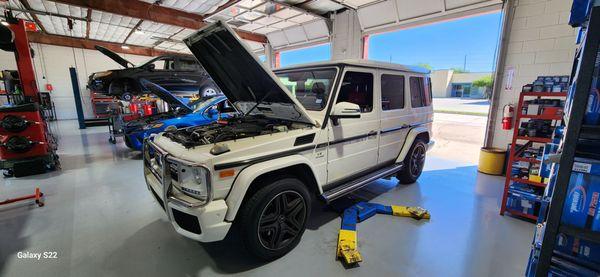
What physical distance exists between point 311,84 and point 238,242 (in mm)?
1804

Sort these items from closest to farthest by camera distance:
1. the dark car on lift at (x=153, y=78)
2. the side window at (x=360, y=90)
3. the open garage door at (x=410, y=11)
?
the side window at (x=360, y=90) < the open garage door at (x=410, y=11) < the dark car on lift at (x=153, y=78)

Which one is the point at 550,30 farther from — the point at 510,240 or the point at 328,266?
the point at 328,266

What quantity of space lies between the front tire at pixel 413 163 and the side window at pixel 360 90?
1.26m

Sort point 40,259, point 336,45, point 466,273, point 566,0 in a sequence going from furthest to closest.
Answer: point 336,45
point 566,0
point 40,259
point 466,273

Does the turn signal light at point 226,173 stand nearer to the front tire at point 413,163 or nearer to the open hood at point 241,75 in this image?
the open hood at point 241,75

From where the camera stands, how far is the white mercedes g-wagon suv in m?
1.78

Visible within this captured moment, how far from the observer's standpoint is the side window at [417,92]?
3614 millimetres

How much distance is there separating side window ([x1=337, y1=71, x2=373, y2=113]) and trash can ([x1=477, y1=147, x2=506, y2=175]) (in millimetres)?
3026

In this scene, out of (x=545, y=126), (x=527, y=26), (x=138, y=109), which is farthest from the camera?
(x=138, y=109)

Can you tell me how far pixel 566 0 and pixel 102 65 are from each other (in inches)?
709

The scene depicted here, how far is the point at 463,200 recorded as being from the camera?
3371 mm

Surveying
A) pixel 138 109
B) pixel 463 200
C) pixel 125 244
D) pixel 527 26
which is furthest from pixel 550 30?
pixel 138 109

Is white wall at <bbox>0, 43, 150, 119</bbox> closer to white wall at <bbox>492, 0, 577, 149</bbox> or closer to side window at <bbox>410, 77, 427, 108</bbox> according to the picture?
side window at <bbox>410, 77, 427, 108</bbox>

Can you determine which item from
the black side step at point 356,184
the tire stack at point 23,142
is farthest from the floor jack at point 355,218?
the tire stack at point 23,142
